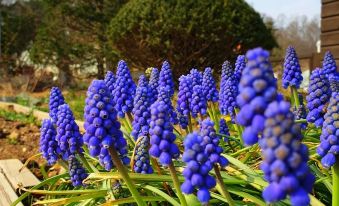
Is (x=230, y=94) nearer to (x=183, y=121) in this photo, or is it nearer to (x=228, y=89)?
(x=228, y=89)

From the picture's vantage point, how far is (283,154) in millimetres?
1002

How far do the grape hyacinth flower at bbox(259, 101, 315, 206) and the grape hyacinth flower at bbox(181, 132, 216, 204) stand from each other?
41 centimetres

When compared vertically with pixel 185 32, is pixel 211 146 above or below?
below

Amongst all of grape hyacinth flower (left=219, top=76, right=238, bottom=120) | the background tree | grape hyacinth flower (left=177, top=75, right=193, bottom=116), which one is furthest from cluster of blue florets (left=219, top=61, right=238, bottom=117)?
the background tree

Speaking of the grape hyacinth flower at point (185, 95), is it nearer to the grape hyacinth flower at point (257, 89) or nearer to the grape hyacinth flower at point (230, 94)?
the grape hyacinth flower at point (230, 94)

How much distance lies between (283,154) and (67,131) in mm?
1811

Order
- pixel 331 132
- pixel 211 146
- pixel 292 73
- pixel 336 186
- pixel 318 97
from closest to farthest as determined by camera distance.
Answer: pixel 211 146, pixel 331 132, pixel 336 186, pixel 318 97, pixel 292 73

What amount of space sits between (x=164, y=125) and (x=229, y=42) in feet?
34.5

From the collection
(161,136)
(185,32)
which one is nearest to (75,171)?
(161,136)

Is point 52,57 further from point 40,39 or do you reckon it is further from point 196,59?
point 196,59

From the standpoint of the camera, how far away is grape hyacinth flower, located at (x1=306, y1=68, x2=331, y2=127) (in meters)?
2.32

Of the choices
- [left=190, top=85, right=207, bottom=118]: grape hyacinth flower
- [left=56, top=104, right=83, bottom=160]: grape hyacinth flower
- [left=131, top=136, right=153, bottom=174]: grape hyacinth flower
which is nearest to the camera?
[left=131, top=136, right=153, bottom=174]: grape hyacinth flower

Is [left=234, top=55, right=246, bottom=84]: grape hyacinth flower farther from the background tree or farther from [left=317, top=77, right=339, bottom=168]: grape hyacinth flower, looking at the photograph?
the background tree

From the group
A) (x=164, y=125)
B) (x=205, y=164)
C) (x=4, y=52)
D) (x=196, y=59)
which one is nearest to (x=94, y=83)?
(x=164, y=125)
